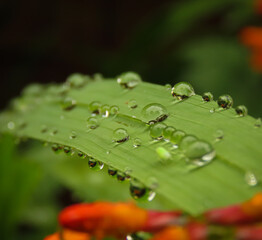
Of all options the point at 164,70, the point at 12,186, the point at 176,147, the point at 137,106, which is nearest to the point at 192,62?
the point at 164,70

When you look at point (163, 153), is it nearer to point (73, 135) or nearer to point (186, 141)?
point (186, 141)

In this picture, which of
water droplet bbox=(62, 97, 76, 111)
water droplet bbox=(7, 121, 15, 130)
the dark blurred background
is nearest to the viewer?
water droplet bbox=(62, 97, 76, 111)

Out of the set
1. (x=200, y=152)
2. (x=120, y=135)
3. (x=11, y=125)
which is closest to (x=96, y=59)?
(x=11, y=125)

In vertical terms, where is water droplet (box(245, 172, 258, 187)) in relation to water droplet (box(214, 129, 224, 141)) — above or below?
below

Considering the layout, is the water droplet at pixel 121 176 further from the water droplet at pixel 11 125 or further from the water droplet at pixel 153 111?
the water droplet at pixel 11 125

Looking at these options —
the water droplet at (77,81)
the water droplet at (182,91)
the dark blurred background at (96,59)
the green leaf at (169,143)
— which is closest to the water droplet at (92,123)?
the green leaf at (169,143)

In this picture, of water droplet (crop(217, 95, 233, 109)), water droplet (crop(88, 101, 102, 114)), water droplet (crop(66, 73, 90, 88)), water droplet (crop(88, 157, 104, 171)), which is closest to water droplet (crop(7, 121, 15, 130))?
water droplet (crop(66, 73, 90, 88))

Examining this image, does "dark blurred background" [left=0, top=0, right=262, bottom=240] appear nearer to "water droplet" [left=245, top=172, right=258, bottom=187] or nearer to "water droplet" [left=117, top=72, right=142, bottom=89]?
"water droplet" [left=117, top=72, right=142, bottom=89]
